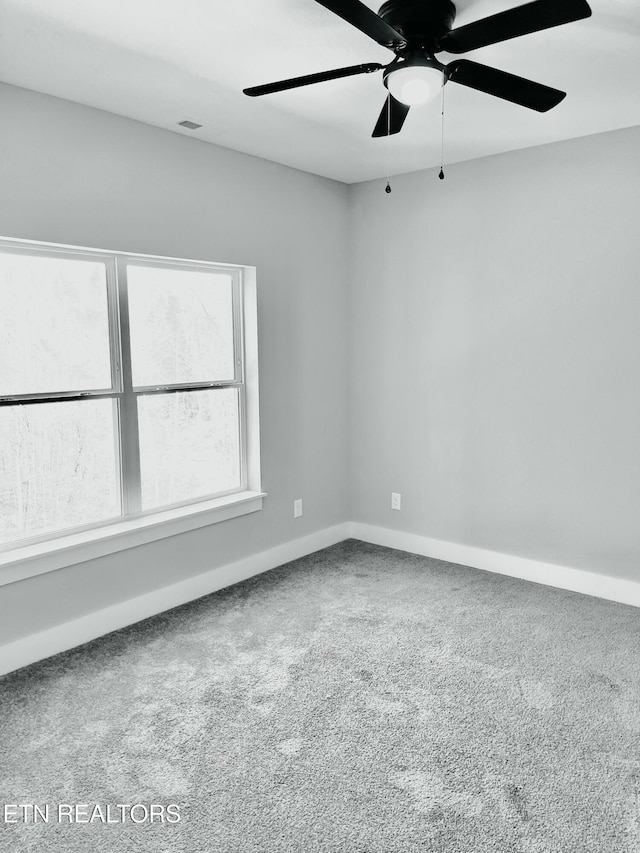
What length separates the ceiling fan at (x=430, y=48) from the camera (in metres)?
1.74

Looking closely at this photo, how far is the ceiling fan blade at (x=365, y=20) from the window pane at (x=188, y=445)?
2.10m

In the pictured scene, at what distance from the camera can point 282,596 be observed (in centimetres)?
357

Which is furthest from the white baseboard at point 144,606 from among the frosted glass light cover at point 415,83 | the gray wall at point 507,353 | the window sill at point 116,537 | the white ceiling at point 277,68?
the frosted glass light cover at point 415,83

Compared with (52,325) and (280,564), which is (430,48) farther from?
(280,564)

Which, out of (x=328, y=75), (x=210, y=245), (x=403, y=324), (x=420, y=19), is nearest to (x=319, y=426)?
(x=403, y=324)

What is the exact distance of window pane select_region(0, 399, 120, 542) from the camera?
2.86 m

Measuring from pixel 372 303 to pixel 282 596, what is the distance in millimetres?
2035

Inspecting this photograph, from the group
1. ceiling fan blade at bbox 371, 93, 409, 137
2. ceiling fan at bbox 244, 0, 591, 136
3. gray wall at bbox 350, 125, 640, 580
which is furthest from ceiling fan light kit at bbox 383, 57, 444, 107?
gray wall at bbox 350, 125, 640, 580

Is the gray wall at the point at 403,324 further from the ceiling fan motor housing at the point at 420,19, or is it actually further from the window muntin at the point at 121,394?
the ceiling fan motor housing at the point at 420,19

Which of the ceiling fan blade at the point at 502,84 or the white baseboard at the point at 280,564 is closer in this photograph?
the ceiling fan blade at the point at 502,84

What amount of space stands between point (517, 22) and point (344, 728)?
7.62 feet

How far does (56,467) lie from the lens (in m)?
3.01

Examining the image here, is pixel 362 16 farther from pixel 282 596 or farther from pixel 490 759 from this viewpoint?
pixel 282 596

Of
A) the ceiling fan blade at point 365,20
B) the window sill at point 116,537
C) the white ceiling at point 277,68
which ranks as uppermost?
the white ceiling at point 277,68
